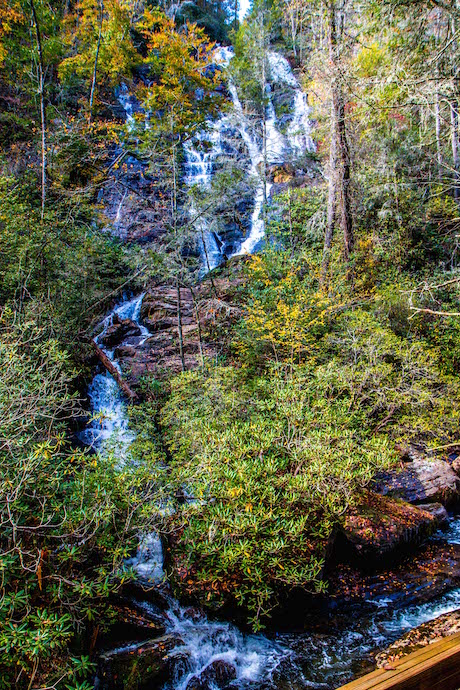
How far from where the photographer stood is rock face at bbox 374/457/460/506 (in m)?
6.53

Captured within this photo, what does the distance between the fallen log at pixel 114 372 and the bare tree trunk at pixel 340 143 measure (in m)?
7.02

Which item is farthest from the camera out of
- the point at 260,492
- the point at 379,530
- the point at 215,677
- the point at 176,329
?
the point at 176,329

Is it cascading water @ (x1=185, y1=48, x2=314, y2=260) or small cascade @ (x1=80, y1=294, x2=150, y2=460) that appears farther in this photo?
cascading water @ (x1=185, y1=48, x2=314, y2=260)

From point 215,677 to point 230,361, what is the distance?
19.8 feet

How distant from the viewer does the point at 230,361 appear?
905 centimetres

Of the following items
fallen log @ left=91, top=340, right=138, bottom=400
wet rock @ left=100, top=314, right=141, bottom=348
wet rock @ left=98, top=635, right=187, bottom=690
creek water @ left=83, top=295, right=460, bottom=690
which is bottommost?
creek water @ left=83, top=295, right=460, bottom=690

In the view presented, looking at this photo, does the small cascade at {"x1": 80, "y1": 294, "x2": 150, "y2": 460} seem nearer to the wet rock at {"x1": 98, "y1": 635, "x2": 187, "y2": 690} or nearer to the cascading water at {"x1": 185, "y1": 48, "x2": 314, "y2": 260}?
the wet rock at {"x1": 98, "y1": 635, "x2": 187, "y2": 690}

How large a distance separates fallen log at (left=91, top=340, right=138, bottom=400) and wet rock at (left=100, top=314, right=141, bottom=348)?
34.0 inches

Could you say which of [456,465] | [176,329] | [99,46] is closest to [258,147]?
[99,46]

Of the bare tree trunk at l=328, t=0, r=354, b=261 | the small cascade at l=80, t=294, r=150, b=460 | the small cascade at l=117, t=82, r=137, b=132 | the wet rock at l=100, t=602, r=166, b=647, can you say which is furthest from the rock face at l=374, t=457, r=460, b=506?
the small cascade at l=117, t=82, r=137, b=132

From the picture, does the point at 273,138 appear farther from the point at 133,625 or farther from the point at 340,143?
the point at 133,625

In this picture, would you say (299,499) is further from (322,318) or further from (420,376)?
(322,318)

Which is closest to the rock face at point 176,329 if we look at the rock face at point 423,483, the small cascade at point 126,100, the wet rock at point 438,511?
the rock face at point 423,483

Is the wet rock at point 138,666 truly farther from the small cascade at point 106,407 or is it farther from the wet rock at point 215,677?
the small cascade at point 106,407
